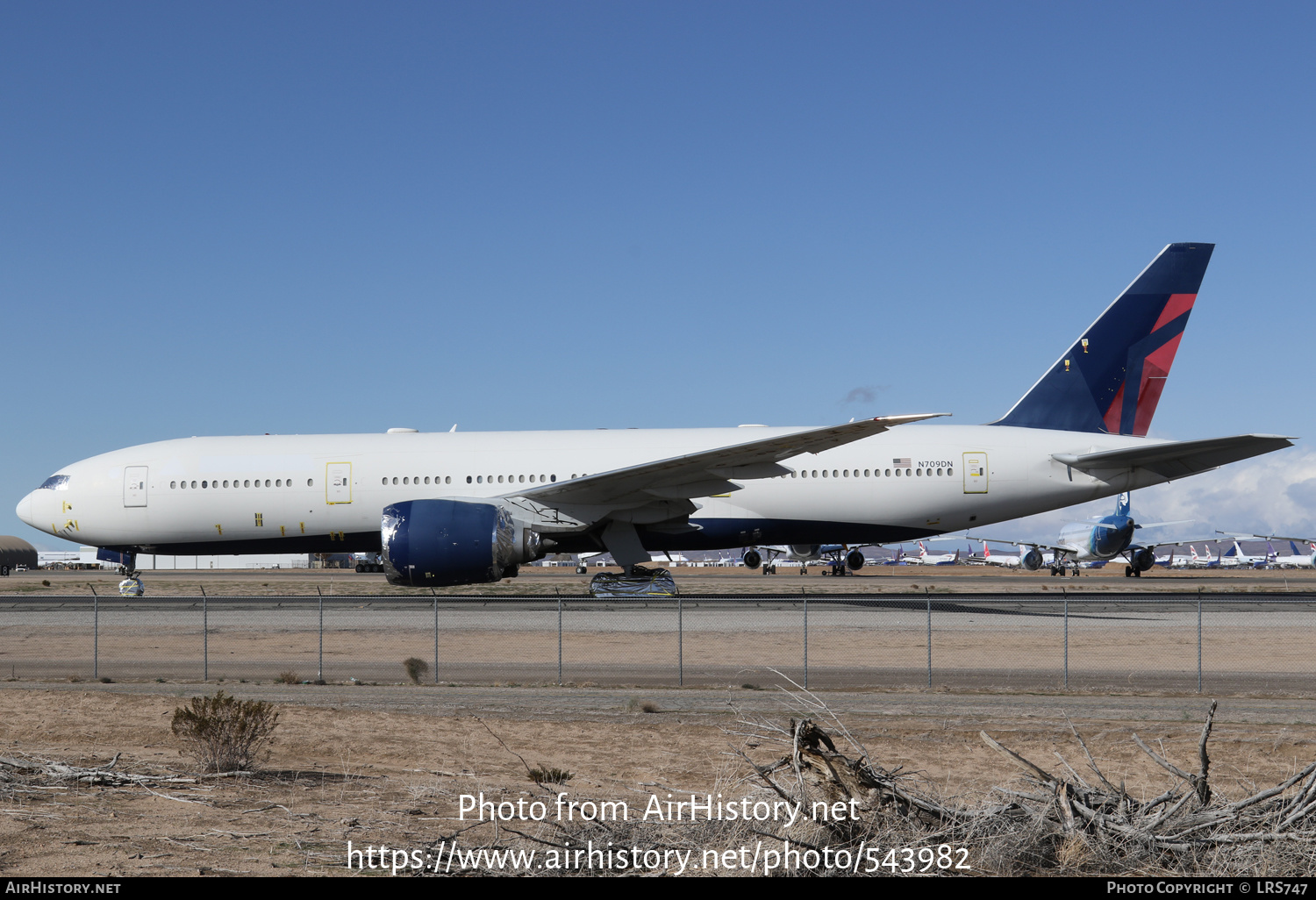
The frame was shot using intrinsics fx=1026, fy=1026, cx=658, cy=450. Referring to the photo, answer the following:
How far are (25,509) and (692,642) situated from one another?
20886 mm

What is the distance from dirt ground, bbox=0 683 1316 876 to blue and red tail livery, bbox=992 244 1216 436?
613 inches

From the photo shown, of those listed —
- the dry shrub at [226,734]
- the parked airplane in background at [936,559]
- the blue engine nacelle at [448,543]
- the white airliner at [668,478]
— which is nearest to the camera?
the dry shrub at [226,734]

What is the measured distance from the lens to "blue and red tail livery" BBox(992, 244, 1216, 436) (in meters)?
27.9

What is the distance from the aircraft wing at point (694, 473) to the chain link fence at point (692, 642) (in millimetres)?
2608

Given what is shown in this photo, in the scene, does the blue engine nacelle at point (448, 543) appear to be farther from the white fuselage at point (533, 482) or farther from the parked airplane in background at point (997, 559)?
the parked airplane in background at point (997, 559)

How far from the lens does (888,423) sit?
69.4 feet

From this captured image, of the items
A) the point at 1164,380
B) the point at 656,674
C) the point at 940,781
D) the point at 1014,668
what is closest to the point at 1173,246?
the point at 1164,380

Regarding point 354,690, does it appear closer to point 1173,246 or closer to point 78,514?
point 78,514

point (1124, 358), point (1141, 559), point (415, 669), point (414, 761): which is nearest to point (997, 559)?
point (1141, 559)

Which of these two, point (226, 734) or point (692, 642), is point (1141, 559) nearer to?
point (692, 642)

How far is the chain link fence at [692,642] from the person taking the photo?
52.1 feet

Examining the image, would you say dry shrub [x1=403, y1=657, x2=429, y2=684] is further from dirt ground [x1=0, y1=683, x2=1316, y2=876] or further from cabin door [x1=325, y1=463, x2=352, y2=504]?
cabin door [x1=325, y1=463, x2=352, y2=504]

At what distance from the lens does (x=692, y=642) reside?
773 inches

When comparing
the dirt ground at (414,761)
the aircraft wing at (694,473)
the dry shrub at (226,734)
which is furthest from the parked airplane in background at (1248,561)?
the dry shrub at (226,734)
